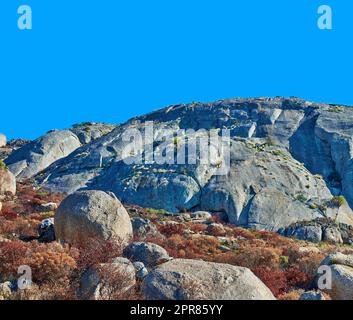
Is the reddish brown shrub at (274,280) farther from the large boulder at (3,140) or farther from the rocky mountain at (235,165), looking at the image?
the large boulder at (3,140)

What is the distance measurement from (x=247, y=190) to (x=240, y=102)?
24.5 metres

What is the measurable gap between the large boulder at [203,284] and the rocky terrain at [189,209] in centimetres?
4

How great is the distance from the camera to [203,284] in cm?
1495

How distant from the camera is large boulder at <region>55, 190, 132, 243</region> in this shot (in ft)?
77.0

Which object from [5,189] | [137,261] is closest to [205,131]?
[5,189]

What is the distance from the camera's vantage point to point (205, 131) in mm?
74000

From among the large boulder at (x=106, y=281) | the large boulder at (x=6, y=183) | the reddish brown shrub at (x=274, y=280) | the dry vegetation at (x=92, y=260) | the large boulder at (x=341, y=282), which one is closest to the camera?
the large boulder at (x=106, y=281)

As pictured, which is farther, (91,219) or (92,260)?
(91,219)

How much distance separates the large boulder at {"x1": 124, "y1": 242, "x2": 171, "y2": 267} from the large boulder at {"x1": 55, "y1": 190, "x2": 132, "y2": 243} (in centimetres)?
207

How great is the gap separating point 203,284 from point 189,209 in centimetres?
4293

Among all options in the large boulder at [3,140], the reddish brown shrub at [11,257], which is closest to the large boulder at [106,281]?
the reddish brown shrub at [11,257]

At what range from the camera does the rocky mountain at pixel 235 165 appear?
5831 centimetres

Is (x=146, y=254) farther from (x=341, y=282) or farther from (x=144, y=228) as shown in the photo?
(x=144, y=228)

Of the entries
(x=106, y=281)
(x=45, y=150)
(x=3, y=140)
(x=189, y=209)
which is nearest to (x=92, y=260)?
(x=106, y=281)
